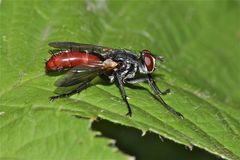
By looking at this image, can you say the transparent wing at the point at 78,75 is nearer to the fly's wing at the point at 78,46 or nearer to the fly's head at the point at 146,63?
the fly's wing at the point at 78,46

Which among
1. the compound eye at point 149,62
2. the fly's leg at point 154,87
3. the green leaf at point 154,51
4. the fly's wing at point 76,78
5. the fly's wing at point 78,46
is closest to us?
the green leaf at point 154,51

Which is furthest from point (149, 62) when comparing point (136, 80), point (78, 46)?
point (78, 46)

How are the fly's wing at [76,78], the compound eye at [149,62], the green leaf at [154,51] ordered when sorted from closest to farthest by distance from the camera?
the green leaf at [154,51] < the fly's wing at [76,78] < the compound eye at [149,62]

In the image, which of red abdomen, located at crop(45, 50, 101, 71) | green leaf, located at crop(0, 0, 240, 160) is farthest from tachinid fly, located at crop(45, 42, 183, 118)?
green leaf, located at crop(0, 0, 240, 160)

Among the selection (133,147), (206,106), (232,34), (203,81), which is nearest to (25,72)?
(206,106)

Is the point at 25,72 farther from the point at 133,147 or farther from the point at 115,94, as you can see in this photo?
the point at 133,147

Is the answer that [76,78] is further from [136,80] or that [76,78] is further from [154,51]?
[154,51]

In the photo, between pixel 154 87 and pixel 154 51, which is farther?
pixel 154 51

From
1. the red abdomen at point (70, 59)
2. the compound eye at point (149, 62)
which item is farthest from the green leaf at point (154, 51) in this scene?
the compound eye at point (149, 62)
